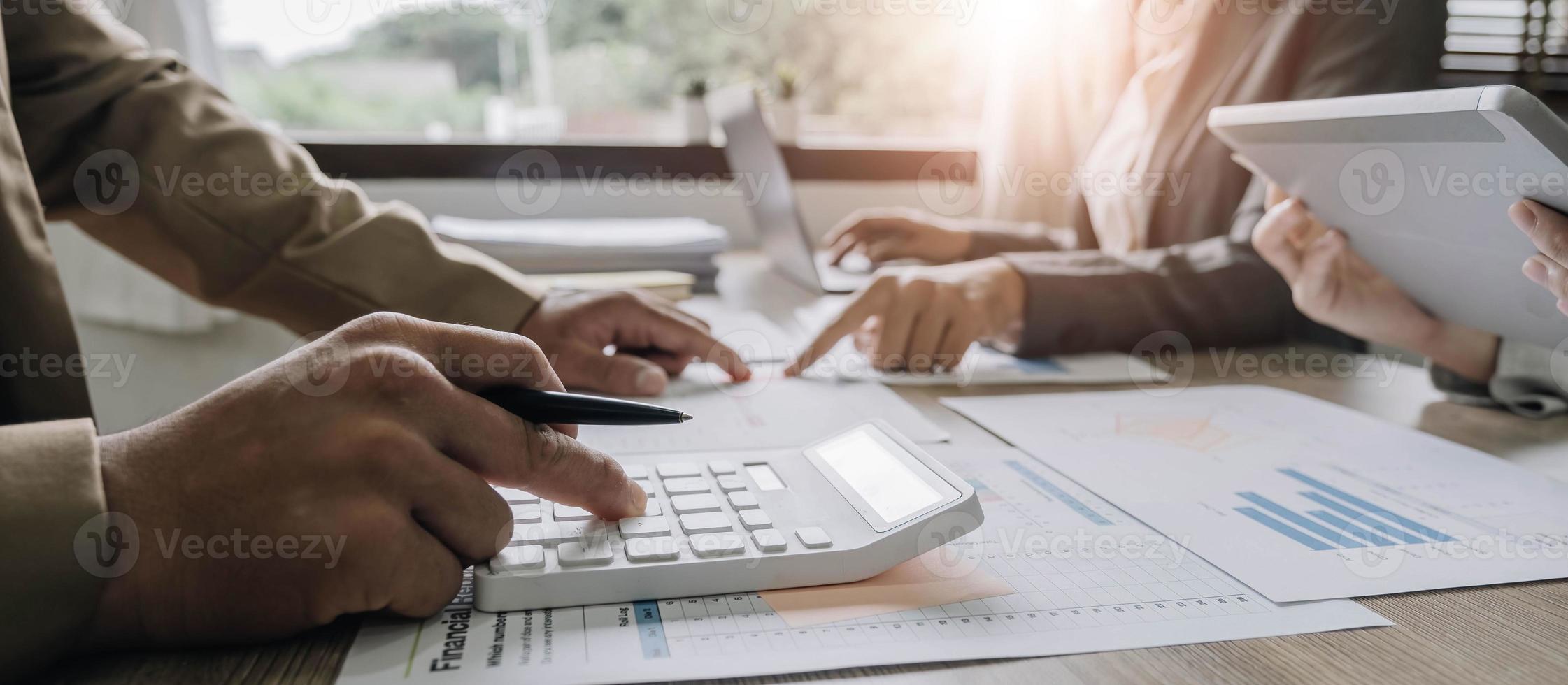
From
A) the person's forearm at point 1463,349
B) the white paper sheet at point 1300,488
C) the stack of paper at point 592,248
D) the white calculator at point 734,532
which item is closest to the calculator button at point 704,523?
the white calculator at point 734,532

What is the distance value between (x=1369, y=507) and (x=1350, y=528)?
0.05 metres

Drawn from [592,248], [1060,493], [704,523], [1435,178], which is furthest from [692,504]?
[592,248]

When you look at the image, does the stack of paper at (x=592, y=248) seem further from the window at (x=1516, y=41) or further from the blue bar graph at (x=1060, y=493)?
the window at (x=1516, y=41)

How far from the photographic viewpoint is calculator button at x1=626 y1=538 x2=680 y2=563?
1.30 feet

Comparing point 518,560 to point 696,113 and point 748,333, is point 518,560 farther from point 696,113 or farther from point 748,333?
point 696,113

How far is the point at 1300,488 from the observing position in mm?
573

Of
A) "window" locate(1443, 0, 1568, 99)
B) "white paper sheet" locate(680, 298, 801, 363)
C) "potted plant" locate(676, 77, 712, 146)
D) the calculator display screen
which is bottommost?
"white paper sheet" locate(680, 298, 801, 363)

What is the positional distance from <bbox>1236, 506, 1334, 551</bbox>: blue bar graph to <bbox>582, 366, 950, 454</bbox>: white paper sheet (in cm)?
20

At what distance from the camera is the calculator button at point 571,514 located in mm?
435

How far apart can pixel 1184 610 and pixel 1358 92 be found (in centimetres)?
86

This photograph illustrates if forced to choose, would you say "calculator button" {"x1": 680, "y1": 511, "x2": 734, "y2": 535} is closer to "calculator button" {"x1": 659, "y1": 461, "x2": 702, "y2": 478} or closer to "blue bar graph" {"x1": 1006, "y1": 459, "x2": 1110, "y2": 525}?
"calculator button" {"x1": 659, "y1": 461, "x2": 702, "y2": 478}

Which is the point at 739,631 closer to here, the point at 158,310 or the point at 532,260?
the point at 532,260

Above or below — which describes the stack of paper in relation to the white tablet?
below

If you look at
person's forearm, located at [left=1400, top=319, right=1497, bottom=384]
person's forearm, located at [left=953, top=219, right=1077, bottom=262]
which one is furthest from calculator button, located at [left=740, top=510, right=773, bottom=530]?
person's forearm, located at [left=953, top=219, right=1077, bottom=262]
